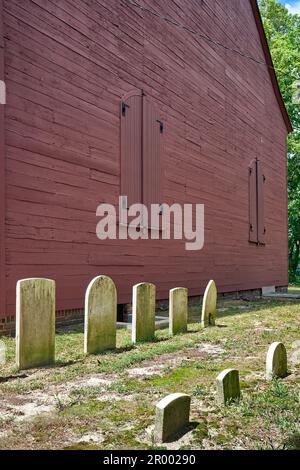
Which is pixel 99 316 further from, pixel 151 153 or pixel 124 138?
pixel 151 153

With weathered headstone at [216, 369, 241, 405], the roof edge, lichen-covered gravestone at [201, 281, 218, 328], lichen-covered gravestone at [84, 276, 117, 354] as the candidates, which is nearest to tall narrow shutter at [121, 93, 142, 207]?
lichen-covered gravestone at [201, 281, 218, 328]

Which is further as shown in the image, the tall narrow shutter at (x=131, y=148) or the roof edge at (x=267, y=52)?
the roof edge at (x=267, y=52)

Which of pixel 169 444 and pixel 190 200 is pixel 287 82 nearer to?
pixel 190 200

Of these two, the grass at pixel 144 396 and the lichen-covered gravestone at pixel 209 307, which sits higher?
the lichen-covered gravestone at pixel 209 307

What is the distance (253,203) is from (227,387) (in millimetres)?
13963

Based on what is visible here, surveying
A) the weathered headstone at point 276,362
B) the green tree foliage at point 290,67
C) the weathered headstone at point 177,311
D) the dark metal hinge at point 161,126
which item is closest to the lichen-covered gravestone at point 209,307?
the weathered headstone at point 177,311

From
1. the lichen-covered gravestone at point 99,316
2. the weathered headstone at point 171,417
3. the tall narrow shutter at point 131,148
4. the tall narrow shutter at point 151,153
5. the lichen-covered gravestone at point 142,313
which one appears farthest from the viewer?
the tall narrow shutter at point 151,153

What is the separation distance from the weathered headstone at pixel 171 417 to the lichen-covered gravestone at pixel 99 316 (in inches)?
99.7

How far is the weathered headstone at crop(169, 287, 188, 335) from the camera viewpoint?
722 centimetres

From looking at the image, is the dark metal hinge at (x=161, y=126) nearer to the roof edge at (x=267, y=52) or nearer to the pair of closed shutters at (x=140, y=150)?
the pair of closed shutters at (x=140, y=150)

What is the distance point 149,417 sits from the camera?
11.1 ft

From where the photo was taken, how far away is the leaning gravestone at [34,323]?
15.6 ft

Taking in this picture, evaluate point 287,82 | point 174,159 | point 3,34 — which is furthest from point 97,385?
point 287,82

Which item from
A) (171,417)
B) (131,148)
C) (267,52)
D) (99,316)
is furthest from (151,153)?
(267,52)
